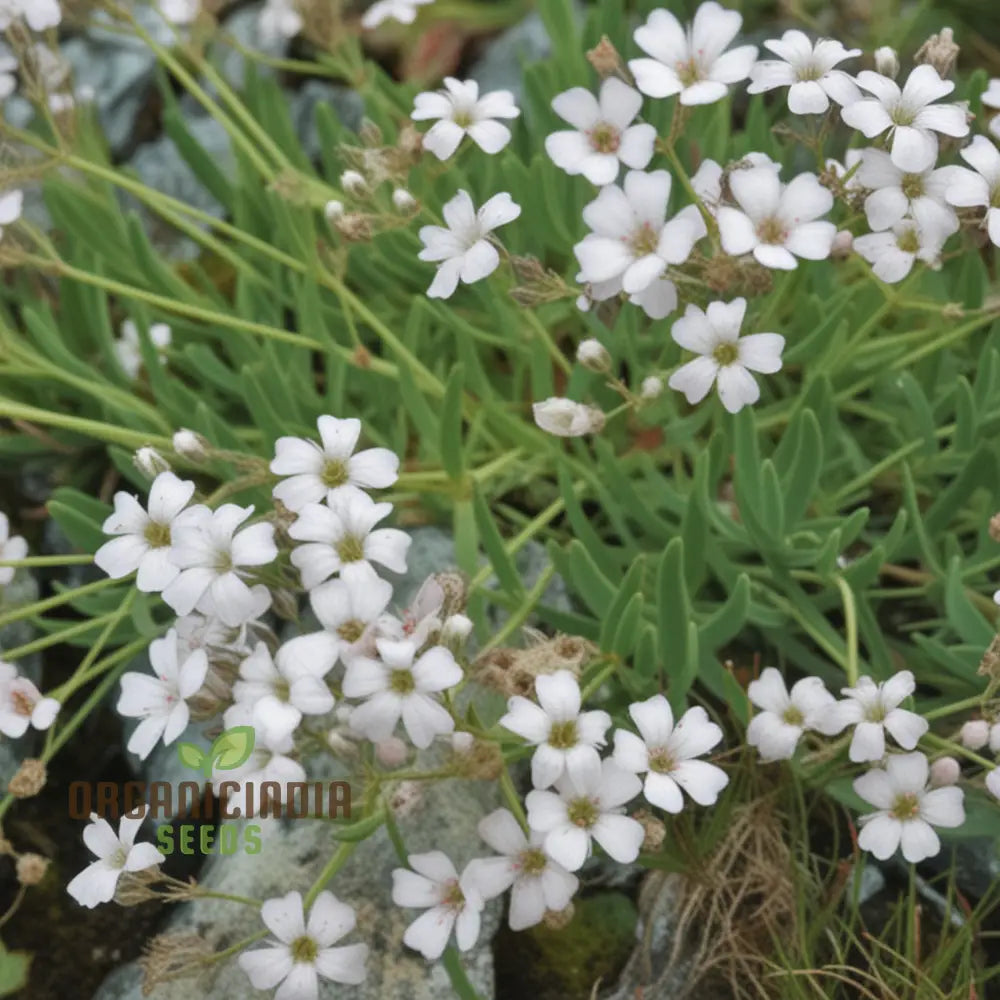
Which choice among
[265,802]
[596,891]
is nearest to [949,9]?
[596,891]

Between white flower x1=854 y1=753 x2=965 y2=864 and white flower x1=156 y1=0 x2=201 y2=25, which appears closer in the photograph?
white flower x1=854 y1=753 x2=965 y2=864

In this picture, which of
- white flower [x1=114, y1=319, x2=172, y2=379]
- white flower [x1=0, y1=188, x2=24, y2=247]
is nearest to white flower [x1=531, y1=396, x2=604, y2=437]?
white flower [x1=0, y1=188, x2=24, y2=247]

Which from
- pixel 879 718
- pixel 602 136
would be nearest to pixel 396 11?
pixel 602 136

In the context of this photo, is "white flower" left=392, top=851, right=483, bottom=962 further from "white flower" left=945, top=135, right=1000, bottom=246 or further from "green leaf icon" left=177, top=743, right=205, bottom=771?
"white flower" left=945, top=135, right=1000, bottom=246

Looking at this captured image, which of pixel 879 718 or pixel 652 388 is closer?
pixel 879 718

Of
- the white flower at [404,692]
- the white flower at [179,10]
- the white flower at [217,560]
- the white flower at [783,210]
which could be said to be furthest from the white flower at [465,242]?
the white flower at [179,10]

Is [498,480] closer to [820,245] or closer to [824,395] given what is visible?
[824,395]

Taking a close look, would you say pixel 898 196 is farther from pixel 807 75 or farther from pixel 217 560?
pixel 217 560
